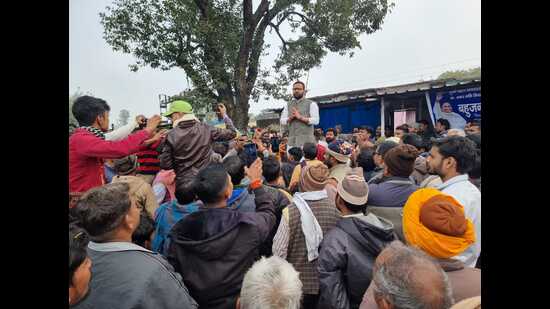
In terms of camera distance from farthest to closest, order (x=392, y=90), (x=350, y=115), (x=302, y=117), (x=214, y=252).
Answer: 1. (x=350, y=115)
2. (x=392, y=90)
3. (x=302, y=117)
4. (x=214, y=252)

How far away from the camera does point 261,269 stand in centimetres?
147

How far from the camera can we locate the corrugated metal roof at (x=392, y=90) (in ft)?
27.2

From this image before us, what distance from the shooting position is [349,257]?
6.17ft

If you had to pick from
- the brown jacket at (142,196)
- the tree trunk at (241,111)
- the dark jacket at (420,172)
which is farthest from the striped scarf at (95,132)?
the tree trunk at (241,111)

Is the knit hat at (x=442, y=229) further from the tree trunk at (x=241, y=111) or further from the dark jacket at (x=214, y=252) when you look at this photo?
the tree trunk at (x=241, y=111)

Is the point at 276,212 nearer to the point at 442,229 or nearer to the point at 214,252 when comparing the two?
the point at 214,252

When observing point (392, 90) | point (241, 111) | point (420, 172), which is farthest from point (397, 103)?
point (420, 172)

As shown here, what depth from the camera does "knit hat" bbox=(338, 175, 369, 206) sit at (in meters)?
2.07

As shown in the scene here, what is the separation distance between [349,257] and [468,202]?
1078 mm

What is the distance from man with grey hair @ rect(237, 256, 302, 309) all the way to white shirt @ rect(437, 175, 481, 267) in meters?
1.28

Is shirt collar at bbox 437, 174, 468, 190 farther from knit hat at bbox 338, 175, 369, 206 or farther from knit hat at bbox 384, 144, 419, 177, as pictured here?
knit hat at bbox 338, 175, 369, 206

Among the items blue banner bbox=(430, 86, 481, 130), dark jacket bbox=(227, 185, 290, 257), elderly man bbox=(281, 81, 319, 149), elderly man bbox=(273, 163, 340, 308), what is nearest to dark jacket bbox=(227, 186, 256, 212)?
dark jacket bbox=(227, 185, 290, 257)

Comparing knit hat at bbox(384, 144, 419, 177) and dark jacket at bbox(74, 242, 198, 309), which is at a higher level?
knit hat at bbox(384, 144, 419, 177)
